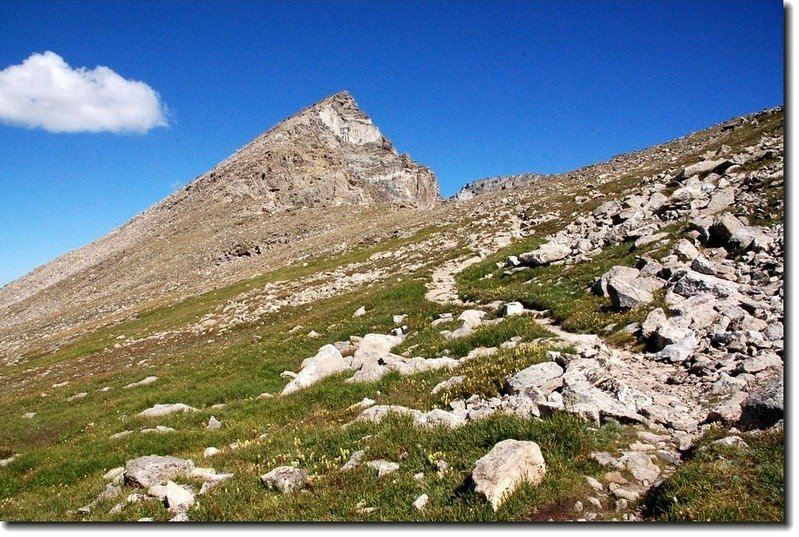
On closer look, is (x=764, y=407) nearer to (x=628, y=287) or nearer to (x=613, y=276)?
(x=628, y=287)

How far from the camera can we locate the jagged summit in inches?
4289

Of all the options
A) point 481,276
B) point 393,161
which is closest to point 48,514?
point 481,276

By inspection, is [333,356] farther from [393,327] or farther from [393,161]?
[393,161]

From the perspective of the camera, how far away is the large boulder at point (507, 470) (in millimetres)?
7297

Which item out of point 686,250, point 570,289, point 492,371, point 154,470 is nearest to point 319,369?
point 492,371

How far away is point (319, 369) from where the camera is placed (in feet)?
60.1

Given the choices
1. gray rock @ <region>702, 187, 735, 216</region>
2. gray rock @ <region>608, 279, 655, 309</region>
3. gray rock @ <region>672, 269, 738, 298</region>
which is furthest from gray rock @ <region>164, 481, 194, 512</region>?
gray rock @ <region>702, 187, 735, 216</region>

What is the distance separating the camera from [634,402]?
32.9 feet

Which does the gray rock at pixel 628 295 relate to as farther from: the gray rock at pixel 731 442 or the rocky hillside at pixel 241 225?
the rocky hillside at pixel 241 225

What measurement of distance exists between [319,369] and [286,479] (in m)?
9.20

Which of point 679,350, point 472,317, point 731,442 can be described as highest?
point 472,317

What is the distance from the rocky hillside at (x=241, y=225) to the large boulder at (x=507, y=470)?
5948 cm

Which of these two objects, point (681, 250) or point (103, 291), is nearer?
point (681, 250)

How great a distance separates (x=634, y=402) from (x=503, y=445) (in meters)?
3.53
